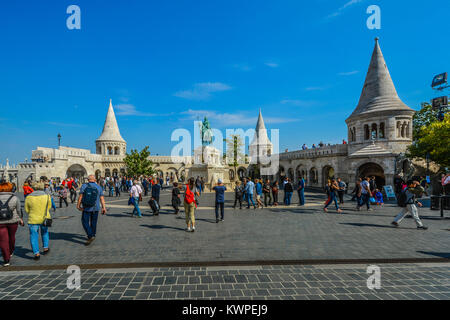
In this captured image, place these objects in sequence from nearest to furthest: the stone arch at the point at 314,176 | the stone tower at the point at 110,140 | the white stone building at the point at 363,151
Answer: the white stone building at the point at 363,151 → the stone arch at the point at 314,176 → the stone tower at the point at 110,140

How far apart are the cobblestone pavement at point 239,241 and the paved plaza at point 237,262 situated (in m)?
0.03

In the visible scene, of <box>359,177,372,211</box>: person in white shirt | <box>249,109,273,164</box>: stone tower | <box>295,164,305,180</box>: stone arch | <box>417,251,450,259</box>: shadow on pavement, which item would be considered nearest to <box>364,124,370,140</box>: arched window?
<box>295,164,305,180</box>: stone arch

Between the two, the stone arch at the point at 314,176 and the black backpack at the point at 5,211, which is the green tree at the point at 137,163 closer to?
the stone arch at the point at 314,176

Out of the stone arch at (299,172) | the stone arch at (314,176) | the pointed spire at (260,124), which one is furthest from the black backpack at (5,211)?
the pointed spire at (260,124)

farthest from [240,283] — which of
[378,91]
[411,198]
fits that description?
[378,91]

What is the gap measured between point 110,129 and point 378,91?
45310mm

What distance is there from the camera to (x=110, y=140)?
44719 millimetres

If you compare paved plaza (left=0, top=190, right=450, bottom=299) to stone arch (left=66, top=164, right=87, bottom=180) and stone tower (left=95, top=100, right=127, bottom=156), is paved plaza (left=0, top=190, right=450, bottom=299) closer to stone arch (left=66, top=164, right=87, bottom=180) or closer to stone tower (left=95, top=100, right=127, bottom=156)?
stone arch (left=66, top=164, right=87, bottom=180)

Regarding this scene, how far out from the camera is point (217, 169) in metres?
24.5

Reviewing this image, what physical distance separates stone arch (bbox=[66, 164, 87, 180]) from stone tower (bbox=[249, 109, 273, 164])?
34136mm

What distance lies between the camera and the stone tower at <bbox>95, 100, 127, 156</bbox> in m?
44.4

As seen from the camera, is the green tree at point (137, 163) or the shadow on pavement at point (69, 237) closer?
the shadow on pavement at point (69, 237)

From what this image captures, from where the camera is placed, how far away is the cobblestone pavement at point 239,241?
191 inches
